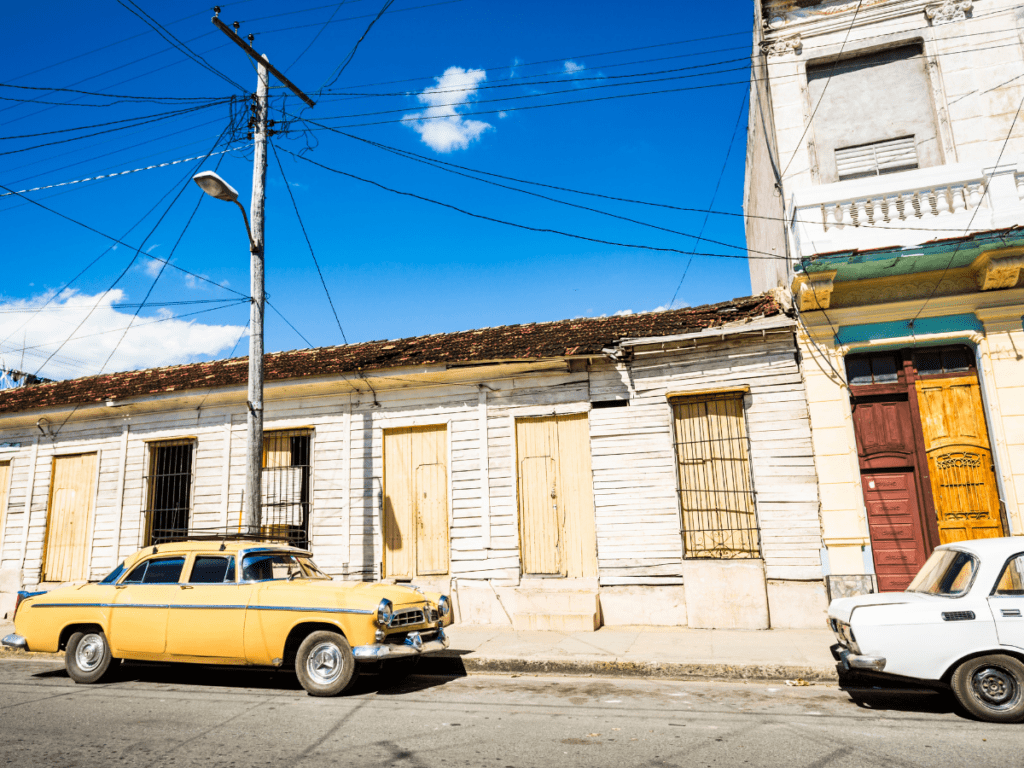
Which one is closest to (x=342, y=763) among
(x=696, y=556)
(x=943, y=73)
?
(x=696, y=556)

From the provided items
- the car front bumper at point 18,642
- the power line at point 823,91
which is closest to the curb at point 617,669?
the car front bumper at point 18,642

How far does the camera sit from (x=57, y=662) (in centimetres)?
957

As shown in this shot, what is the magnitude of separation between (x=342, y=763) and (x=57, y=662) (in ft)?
24.0

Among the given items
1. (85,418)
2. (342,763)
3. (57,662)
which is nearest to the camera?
(342,763)

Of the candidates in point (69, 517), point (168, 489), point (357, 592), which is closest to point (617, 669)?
point (357, 592)

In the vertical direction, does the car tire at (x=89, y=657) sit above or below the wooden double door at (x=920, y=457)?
below

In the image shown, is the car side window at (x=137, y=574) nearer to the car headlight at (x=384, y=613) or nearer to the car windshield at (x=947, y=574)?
the car headlight at (x=384, y=613)

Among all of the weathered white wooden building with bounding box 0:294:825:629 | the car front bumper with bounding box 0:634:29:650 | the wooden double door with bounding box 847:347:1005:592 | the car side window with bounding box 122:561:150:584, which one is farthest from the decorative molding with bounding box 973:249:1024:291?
the car front bumper with bounding box 0:634:29:650

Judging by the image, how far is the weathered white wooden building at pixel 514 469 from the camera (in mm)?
10375

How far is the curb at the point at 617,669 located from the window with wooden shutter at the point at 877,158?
795 centimetres

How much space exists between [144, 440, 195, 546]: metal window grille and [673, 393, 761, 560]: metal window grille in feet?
32.8

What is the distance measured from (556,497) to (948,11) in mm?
10230

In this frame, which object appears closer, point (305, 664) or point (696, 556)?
point (305, 664)

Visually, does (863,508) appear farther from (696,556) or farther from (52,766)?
(52,766)
